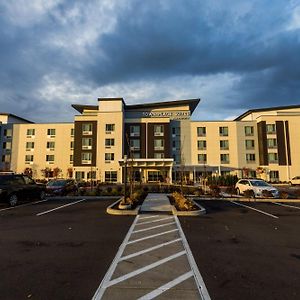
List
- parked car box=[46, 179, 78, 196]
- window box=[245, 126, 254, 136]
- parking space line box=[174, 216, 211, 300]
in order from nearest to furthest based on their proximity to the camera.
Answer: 1. parking space line box=[174, 216, 211, 300]
2. parked car box=[46, 179, 78, 196]
3. window box=[245, 126, 254, 136]

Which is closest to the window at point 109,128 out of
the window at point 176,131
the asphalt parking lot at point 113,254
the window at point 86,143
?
the window at point 86,143

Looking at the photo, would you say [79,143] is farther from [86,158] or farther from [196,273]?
[196,273]

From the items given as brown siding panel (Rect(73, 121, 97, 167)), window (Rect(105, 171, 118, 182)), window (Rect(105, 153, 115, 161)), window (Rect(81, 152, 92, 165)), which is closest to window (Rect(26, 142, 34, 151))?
brown siding panel (Rect(73, 121, 97, 167))

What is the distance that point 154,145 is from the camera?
59.1 meters

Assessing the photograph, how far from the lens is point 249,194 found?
2023 centimetres

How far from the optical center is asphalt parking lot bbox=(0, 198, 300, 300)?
4695mm

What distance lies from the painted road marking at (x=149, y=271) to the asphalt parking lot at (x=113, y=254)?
0.17 meters

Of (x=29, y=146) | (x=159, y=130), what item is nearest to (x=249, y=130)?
(x=159, y=130)

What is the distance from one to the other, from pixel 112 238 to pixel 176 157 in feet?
175

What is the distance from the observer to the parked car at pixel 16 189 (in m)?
15.8

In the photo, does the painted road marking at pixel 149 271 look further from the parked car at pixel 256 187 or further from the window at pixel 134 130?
the window at pixel 134 130

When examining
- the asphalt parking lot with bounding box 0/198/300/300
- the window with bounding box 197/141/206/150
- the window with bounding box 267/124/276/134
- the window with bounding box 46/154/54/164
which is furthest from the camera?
the window with bounding box 46/154/54/164

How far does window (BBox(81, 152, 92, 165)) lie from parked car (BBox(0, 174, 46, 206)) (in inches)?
1529

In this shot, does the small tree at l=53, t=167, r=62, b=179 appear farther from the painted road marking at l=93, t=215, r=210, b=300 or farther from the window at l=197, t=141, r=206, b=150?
the painted road marking at l=93, t=215, r=210, b=300
